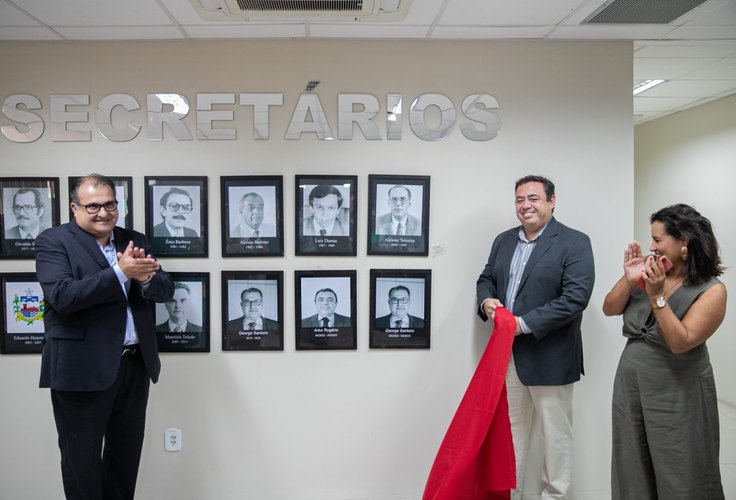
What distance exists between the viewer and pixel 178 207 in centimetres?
266

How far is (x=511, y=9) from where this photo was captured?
2.31 meters

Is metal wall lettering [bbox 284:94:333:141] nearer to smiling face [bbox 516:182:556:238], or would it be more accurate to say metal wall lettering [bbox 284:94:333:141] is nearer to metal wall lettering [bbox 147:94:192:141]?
metal wall lettering [bbox 147:94:192:141]

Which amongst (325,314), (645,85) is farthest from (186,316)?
(645,85)

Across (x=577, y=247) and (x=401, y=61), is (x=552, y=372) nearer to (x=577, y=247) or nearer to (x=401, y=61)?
(x=577, y=247)

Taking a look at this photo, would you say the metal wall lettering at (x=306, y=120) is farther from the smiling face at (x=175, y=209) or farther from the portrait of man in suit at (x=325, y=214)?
the smiling face at (x=175, y=209)

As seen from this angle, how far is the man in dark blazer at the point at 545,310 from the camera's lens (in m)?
2.28

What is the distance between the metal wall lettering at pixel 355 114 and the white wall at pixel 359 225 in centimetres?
4

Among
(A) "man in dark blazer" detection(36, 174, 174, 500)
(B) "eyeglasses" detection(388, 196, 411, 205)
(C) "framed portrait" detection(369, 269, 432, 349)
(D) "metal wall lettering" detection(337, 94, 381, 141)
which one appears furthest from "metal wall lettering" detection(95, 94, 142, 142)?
(C) "framed portrait" detection(369, 269, 432, 349)

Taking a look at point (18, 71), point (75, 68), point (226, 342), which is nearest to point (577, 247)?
point (226, 342)

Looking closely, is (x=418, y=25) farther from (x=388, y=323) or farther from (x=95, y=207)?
(x=95, y=207)

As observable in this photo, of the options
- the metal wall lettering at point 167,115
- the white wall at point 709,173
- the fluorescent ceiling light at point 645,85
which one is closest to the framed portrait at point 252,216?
the metal wall lettering at point 167,115

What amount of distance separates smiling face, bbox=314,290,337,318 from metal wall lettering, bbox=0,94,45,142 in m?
1.74

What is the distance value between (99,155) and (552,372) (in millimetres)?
2598

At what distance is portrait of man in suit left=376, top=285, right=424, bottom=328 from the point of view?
2727mm
